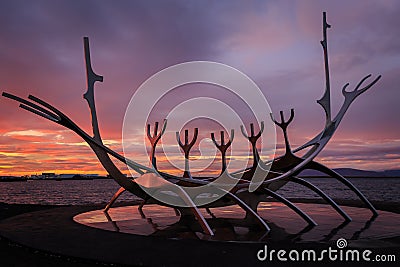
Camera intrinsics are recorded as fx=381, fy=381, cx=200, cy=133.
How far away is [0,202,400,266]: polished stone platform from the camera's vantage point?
8023 mm

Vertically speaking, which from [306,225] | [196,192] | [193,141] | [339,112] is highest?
[339,112]

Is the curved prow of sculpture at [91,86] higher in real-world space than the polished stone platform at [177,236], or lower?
higher

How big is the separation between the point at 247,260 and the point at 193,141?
9.25 metres

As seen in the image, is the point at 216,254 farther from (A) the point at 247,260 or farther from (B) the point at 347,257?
(B) the point at 347,257

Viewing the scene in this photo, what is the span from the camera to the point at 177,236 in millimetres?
11047

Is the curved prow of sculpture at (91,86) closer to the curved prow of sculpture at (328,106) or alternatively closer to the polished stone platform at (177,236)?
the polished stone platform at (177,236)

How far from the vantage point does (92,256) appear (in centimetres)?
796

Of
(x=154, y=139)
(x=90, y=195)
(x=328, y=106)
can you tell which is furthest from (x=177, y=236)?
(x=90, y=195)

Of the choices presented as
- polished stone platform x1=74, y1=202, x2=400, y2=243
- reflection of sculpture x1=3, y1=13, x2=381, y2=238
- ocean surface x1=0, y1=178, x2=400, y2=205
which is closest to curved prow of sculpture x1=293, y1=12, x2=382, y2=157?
reflection of sculpture x1=3, y1=13, x2=381, y2=238

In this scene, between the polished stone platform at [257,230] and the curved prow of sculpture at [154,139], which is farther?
the curved prow of sculpture at [154,139]

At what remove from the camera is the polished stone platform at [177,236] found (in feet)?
26.3

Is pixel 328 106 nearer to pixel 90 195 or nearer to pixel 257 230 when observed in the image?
pixel 257 230

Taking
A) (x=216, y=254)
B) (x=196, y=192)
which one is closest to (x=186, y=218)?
(x=196, y=192)

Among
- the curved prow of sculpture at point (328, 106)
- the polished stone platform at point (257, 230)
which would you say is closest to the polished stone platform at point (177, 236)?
the polished stone platform at point (257, 230)
